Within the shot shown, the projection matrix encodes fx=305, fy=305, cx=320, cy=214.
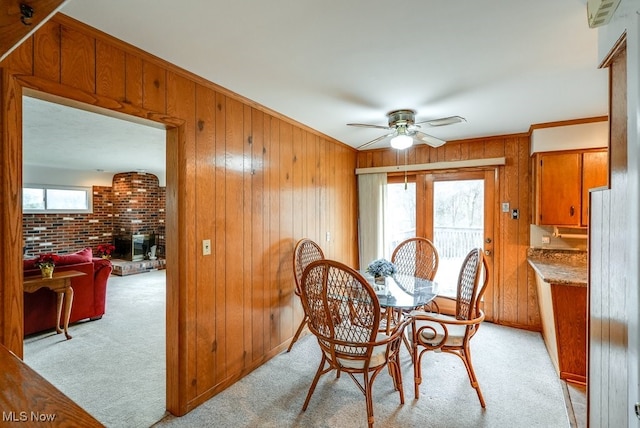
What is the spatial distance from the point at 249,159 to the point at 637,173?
2381 millimetres

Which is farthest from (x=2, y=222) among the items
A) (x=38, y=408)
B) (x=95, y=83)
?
(x=38, y=408)

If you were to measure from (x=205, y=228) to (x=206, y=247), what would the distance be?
14cm

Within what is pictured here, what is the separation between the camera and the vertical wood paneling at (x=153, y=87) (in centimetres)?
186

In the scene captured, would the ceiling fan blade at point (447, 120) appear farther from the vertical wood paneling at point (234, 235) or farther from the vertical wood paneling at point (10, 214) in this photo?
the vertical wood paneling at point (10, 214)

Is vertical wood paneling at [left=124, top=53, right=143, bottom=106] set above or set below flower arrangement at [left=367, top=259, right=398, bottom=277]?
above

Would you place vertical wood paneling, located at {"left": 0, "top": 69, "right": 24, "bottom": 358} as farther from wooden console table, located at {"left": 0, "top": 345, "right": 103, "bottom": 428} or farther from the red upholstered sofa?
the red upholstered sofa

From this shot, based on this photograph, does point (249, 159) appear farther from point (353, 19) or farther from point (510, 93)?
point (510, 93)

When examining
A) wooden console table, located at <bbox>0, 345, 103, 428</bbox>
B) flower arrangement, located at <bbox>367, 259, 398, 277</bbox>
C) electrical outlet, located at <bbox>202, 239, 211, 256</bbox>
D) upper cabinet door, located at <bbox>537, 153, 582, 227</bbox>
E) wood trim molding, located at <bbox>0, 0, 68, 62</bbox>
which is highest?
wood trim molding, located at <bbox>0, 0, 68, 62</bbox>

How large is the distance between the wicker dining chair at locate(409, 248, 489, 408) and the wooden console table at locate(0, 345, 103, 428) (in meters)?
2.04

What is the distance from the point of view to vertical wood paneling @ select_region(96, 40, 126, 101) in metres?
1.65

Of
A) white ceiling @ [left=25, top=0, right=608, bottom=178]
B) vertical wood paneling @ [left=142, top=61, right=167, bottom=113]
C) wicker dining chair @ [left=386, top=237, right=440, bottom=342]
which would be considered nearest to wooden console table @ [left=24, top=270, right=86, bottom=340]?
vertical wood paneling @ [left=142, top=61, right=167, bottom=113]

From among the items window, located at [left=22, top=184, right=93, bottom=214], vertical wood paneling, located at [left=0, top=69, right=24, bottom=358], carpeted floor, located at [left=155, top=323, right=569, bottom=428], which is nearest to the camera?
vertical wood paneling, located at [left=0, top=69, right=24, bottom=358]

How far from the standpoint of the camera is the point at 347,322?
6.90 feet

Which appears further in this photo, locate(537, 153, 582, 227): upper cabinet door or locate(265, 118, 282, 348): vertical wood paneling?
locate(537, 153, 582, 227): upper cabinet door
